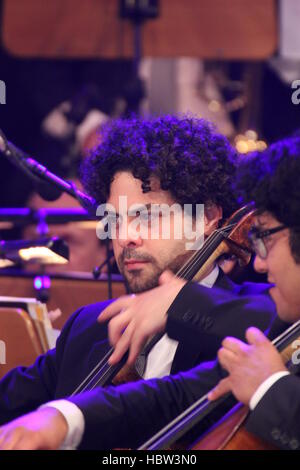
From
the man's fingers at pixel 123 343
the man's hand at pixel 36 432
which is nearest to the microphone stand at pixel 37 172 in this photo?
the man's fingers at pixel 123 343

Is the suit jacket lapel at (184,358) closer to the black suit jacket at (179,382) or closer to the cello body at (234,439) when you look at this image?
the black suit jacket at (179,382)

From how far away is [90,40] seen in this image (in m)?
3.72

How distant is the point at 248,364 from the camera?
143 cm

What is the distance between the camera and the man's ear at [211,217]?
2193mm

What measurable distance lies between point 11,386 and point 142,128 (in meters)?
0.88

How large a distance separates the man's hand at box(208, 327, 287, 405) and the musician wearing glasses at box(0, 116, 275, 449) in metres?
0.19

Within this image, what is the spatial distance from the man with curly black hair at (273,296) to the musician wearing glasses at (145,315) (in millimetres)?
128

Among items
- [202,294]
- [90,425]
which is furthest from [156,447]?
[202,294]

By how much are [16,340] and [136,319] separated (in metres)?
0.75

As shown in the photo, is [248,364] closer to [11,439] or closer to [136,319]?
[136,319]

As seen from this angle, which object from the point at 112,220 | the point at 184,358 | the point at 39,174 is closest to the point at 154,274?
the point at 112,220

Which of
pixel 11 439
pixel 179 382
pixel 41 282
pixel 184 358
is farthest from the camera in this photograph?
pixel 41 282

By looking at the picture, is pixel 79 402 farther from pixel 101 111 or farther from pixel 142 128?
pixel 101 111

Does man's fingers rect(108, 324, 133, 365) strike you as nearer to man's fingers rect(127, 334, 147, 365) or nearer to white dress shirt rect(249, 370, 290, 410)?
man's fingers rect(127, 334, 147, 365)
